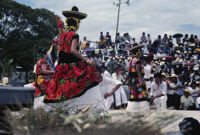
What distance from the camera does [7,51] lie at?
3438 centimetres

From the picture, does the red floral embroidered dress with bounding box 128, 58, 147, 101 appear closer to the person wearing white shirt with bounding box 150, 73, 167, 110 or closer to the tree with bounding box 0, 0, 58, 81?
the person wearing white shirt with bounding box 150, 73, 167, 110

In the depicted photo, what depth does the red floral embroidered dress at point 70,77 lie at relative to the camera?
3625 millimetres

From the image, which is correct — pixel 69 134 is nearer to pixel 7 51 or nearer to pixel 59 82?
pixel 59 82

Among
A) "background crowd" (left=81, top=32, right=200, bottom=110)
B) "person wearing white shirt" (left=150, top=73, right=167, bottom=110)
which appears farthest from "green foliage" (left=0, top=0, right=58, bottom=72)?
"person wearing white shirt" (left=150, top=73, right=167, bottom=110)

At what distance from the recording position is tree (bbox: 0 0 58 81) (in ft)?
115

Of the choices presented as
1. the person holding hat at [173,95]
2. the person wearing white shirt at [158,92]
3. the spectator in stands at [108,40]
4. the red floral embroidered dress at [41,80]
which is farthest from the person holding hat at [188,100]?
the spectator in stands at [108,40]

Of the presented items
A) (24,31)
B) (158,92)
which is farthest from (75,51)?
(24,31)

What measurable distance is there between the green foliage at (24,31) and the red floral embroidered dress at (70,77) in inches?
1168

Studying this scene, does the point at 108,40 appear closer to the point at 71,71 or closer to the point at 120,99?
the point at 120,99

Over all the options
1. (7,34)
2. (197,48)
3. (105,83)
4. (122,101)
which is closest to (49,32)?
(7,34)

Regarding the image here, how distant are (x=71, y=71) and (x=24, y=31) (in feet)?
114

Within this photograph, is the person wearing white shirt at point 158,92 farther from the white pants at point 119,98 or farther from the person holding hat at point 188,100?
the person holding hat at point 188,100

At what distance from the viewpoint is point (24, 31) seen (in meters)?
37.2

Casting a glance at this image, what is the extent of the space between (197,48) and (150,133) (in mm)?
20221
